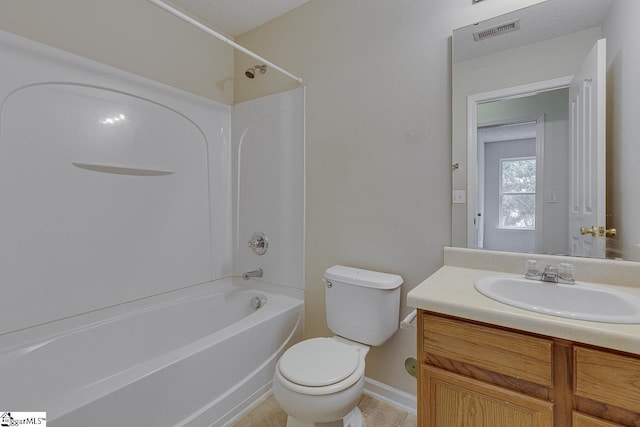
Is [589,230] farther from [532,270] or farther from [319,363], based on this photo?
[319,363]

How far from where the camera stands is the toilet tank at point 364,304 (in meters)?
1.50

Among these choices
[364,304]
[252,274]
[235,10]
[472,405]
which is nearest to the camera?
[472,405]

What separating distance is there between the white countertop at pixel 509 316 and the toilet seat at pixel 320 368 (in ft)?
1.58

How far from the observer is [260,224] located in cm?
220

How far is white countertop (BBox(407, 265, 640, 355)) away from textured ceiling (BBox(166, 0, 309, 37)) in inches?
77.9

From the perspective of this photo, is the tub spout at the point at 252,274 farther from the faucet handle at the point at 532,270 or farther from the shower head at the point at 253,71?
the faucet handle at the point at 532,270

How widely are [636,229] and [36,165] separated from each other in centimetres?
260

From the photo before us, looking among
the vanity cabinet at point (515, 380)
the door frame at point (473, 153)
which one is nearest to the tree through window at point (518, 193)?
the door frame at point (473, 153)

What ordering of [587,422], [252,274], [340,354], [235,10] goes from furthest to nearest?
[252,274]
[235,10]
[340,354]
[587,422]

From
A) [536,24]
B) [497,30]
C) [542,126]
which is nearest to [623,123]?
[542,126]

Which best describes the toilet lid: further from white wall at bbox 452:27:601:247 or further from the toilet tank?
white wall at bbox 452:27:601:247

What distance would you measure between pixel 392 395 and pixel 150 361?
127 centimetres

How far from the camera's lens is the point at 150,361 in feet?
4.10

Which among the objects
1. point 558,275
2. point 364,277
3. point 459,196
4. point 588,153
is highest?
point 588,153
